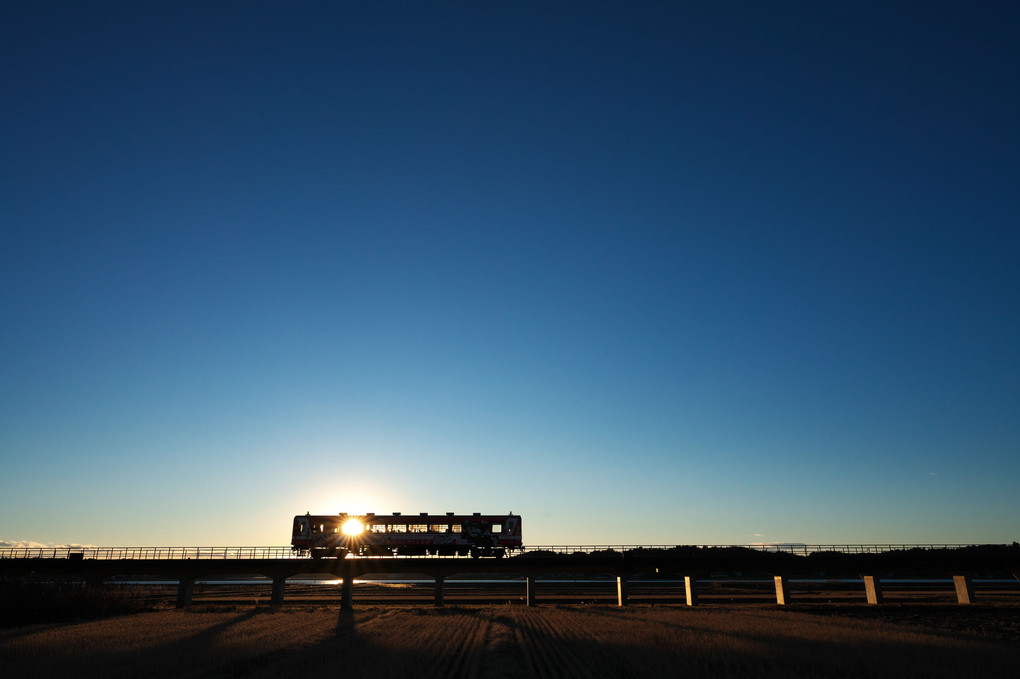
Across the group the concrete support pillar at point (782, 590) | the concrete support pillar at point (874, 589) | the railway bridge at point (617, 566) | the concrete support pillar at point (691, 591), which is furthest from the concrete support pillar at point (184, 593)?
the concrete support pillar at point (874, 589)

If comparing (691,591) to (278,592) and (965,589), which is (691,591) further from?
(278,592)

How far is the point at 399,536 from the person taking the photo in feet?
193

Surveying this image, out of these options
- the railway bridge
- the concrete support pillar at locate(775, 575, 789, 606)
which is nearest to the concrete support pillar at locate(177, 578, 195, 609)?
the railway bridge

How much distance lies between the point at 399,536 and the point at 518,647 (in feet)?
106

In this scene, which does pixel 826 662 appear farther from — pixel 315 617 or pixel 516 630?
pixel 315 617

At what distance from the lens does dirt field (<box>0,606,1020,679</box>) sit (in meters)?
22.1

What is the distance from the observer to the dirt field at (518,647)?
22.1 metres

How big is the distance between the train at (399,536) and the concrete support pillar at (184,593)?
41.7 feet

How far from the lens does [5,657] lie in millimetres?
25484

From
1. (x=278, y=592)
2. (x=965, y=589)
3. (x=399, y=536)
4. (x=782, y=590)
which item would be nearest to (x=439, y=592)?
(x=399, y=536)

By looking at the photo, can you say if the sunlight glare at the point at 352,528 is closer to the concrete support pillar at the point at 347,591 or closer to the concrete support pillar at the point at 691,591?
the concrete support pillar at the point at 347,591

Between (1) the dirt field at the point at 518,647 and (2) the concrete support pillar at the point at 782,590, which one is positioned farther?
(2) the concrete support pillar at the point at 782,590

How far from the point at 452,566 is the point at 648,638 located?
32.5 metres

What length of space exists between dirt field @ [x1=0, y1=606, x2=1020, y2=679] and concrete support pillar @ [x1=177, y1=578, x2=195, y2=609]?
19.2 m
